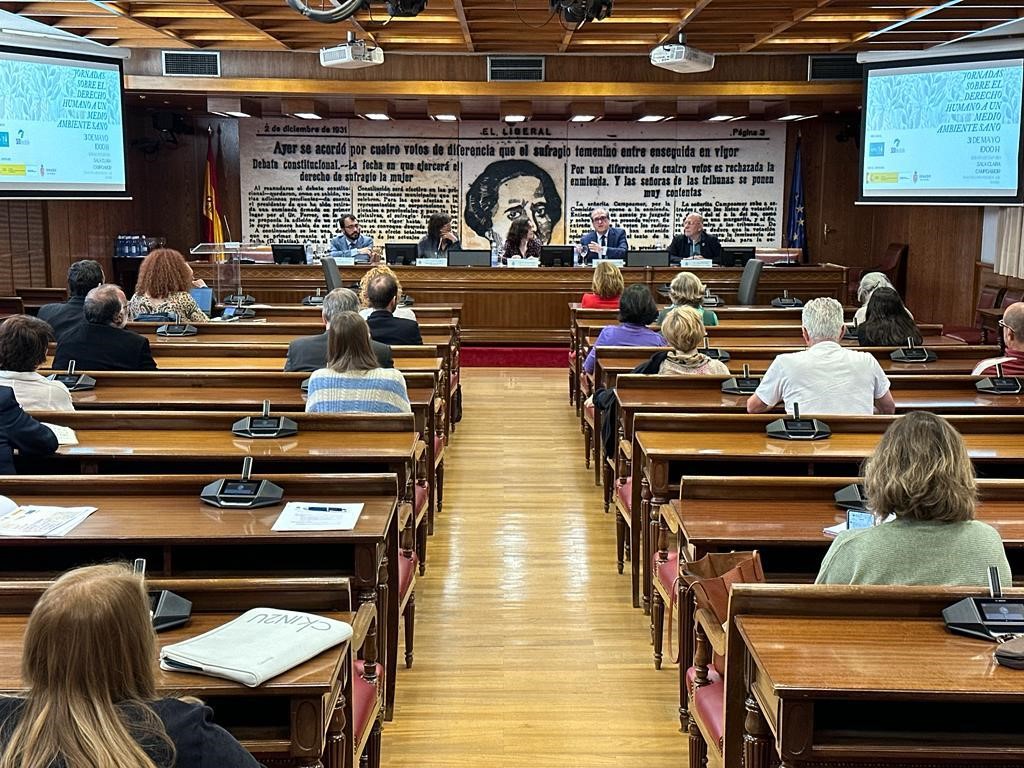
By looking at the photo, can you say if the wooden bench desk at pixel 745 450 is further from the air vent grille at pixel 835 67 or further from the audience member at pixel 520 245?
the air vent grille at pixel 835 67

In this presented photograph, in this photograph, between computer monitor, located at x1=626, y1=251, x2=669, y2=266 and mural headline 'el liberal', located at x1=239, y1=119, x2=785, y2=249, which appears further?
mural headline 'el liberal', located at x1=239, y1=119, x2=785, y2=249

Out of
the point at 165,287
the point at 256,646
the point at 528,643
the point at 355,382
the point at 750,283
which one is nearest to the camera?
the point at 256,646

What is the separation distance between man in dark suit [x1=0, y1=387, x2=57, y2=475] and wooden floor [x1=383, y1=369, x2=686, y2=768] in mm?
1485

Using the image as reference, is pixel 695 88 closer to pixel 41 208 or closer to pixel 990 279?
pixel 990 279

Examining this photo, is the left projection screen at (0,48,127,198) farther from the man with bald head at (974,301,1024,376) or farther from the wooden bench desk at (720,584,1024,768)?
the wooden bench desk at (720,584,1024,768)

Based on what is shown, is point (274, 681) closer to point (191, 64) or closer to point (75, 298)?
point (75, 298)

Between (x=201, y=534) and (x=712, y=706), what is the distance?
53.9 inches

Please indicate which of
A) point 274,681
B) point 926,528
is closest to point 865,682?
point 926,528

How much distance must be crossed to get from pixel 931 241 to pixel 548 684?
10060 mm

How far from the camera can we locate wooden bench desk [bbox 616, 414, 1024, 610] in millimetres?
3953

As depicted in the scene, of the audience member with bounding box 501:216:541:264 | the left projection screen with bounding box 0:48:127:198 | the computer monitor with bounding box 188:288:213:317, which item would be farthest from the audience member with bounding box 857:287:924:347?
the left projection screen with bounding box 0:48:127:198

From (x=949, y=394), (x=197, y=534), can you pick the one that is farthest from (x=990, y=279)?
(x=197, y=534)

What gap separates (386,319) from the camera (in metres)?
6.58

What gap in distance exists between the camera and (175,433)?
4.38m
